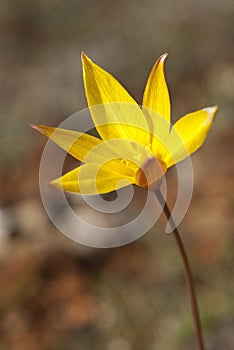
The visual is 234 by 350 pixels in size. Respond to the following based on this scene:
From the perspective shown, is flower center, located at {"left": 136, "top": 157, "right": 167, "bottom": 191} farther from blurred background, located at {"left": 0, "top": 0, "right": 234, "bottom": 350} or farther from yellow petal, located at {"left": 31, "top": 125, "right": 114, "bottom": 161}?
blurred background, located at {"left": 0, "top": 0, "right": 234, "bottom": 350}

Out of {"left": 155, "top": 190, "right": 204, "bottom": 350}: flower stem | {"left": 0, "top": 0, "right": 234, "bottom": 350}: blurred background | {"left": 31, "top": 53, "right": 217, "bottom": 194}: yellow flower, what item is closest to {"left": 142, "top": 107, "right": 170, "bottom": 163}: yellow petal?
{"left": 31, "top": 53, "right": 217, "bottom": 194}: yellow flower

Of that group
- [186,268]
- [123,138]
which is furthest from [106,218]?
[186,268]

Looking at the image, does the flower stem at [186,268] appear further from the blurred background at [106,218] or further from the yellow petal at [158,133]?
the blurred background at [106,218]

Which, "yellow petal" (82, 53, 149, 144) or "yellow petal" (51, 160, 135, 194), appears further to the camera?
"yellow petal" (82, 53, 149, 144)

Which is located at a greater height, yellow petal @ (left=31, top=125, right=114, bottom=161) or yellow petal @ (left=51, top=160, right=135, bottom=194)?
yellow petal @ (left=31, top=125, right=114, bottom=161)

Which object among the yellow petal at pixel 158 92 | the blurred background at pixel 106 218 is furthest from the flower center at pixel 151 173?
the blurred background at pixel 106 218

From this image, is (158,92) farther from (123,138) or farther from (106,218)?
(106,218)

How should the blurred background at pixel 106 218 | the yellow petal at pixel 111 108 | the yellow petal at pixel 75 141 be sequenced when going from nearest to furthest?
the yellow petal at pixel 75 141
the yellow petal at pixel 111 108
the blurred background at pixel 106 218

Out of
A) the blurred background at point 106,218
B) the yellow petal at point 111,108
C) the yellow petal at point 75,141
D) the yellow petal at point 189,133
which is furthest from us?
the blurred background at point 106,218
